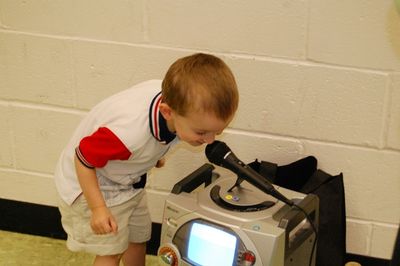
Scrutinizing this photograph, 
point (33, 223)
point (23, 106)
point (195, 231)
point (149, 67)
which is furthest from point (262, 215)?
point (33, 223)

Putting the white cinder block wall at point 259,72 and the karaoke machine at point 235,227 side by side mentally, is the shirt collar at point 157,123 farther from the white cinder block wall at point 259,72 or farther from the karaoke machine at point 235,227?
the white cinder block wall at point 259,72

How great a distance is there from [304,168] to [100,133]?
0.62 metres

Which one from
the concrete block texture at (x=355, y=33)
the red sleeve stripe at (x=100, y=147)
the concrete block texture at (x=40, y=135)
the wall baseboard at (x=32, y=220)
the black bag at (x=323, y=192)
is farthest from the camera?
the wall baseboard at (x=32, y=220)

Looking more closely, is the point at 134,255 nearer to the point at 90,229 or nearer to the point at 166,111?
the point at 90,229

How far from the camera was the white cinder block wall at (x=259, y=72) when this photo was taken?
1.56 metres

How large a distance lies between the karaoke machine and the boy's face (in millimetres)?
148

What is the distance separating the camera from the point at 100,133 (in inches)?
53.4

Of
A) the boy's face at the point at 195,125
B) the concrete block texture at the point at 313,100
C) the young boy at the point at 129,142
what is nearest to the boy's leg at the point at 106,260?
the young boy at the point at 129,142

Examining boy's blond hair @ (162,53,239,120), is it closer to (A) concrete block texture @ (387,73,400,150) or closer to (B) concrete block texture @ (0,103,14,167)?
(A) concrete block texture @ (387,73,400,150)

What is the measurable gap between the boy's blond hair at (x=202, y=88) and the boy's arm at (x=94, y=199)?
10.6 inches

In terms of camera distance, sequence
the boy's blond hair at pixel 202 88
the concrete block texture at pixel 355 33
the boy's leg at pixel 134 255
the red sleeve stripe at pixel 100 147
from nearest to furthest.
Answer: the boy's blond hair at pixel 202 88 → the red sleeve stripe at pixel 100 147 → the concrete block texture at pixel 355 33 → the boy's leg at pixel 134 255

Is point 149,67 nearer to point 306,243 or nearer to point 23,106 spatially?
point 23,106

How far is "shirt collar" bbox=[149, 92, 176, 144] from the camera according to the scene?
1.38m

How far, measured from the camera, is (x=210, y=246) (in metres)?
1.33
